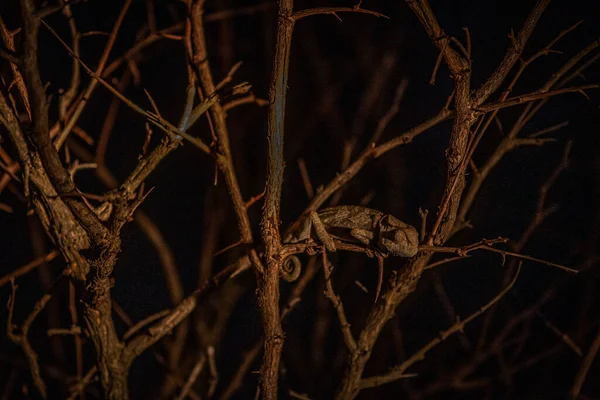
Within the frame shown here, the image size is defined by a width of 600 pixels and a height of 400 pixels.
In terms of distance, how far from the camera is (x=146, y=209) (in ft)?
11.0

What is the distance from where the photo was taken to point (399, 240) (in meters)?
2.21

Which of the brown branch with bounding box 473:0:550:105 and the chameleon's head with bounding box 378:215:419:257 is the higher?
the brown branch with bounding box 473:0:550:105

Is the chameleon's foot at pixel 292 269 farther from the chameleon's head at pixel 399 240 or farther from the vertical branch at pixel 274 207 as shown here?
the chameleon's head at pixel 399 240

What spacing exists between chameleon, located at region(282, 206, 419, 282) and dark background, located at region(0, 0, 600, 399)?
2.40 ft

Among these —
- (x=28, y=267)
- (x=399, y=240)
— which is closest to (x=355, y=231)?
(x=399, y=240)

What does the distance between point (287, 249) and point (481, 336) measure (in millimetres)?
1875

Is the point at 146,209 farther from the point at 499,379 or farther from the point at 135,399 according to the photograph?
the point at 499,379

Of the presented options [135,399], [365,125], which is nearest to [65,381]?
[135,399]

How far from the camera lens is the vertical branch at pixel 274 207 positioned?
72.6 inches

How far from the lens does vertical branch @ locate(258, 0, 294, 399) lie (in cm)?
184

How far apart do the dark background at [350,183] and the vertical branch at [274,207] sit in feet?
3.76

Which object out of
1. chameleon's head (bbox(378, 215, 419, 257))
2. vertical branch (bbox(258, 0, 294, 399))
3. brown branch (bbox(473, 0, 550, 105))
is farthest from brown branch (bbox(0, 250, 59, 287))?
brown branch (bbox(473, 0, 550, 105))

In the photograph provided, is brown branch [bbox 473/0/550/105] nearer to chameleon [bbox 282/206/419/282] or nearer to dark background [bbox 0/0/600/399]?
chameleon [bbox 282/206/419/282]

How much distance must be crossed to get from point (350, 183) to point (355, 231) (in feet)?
2.90
